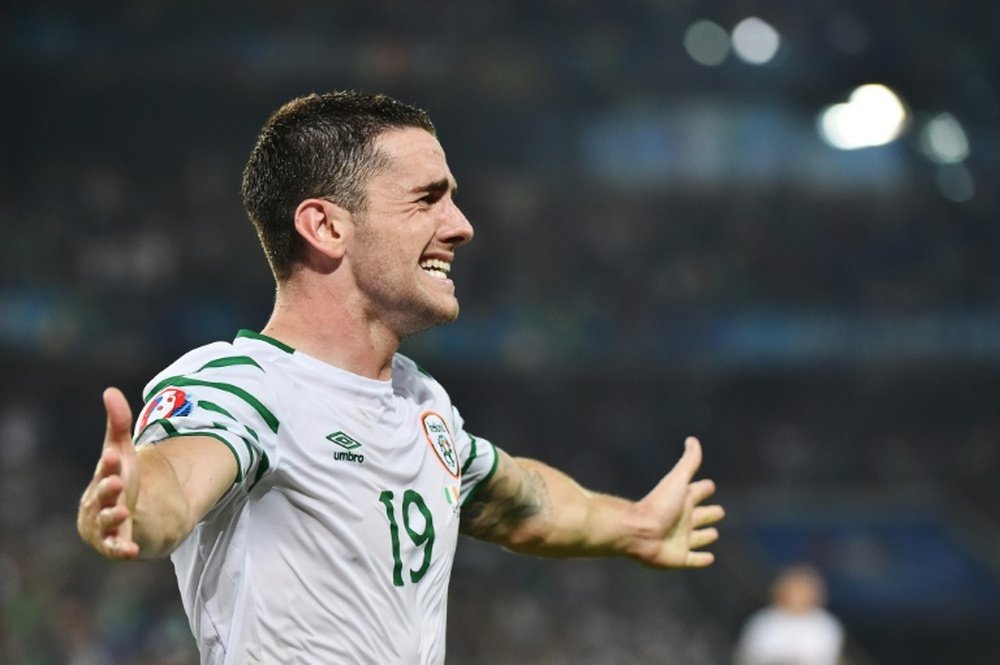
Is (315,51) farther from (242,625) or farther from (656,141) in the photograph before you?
(242,625)

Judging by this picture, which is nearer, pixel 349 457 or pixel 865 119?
pixel 349 457

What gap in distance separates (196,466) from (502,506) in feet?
4.25

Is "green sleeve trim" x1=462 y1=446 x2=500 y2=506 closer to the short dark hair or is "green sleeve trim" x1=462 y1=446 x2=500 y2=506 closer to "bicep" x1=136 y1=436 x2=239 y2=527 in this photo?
the short dark hair

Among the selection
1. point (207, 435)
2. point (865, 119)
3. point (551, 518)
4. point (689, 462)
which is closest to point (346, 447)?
point (207, 435)

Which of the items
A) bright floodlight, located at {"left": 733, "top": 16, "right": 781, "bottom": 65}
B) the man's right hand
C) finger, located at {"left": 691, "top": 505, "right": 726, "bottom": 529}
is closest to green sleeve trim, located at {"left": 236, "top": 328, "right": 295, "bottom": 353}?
the man's right hand

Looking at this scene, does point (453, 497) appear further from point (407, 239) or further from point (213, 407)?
point (213, 407)

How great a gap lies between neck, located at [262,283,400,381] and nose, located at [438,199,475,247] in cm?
25

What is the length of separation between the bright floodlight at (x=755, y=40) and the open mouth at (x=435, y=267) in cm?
1770

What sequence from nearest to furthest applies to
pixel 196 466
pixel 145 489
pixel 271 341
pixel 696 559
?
pixel 145 489 < pixel 196 466 < pixel 271 341 < pixel 696 559

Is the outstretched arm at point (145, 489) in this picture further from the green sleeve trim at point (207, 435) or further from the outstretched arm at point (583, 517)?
the outstretched arm at point (583, 517)

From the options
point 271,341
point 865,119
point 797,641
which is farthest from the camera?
point 865,119

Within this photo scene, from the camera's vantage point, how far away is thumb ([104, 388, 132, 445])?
85.0 inches

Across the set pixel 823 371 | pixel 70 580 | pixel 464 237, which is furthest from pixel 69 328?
pixel 464 237

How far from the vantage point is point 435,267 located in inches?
126
